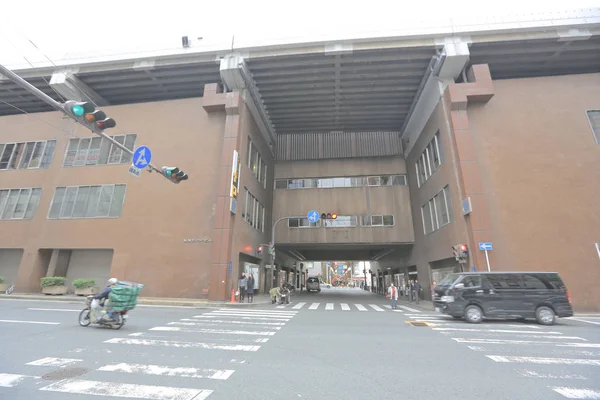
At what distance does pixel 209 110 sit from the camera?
896 inches

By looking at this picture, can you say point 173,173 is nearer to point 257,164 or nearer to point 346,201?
Answer: point 257,164

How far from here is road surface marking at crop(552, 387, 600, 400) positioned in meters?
4.35

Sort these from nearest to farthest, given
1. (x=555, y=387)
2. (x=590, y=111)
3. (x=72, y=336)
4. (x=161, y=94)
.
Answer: (x=555, y=387), (x=72, y=336), (x=590, y=111), (x=161, y=94)

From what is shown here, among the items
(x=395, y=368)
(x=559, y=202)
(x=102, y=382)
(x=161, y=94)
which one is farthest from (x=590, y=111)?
(x=161, y=94)

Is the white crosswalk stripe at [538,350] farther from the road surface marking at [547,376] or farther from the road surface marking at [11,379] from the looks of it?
the road surface marking at [11,379]

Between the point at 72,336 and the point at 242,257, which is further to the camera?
the point at 242,257

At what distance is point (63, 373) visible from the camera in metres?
5.10

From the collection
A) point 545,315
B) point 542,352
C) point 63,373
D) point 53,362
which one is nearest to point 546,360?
point 542,352

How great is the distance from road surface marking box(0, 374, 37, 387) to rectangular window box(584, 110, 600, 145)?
28664mm

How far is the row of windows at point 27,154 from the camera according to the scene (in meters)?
24.4

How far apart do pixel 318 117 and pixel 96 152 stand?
20650 millimetres

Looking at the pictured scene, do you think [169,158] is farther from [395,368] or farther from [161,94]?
[395,368]

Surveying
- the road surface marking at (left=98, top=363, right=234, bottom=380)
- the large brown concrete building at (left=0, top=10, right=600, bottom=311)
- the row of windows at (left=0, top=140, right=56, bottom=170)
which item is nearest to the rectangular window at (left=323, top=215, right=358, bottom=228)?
the large brown concrete building at (left=0, top=10, right=600, bottom=311)

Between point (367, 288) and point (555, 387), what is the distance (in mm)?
54840
